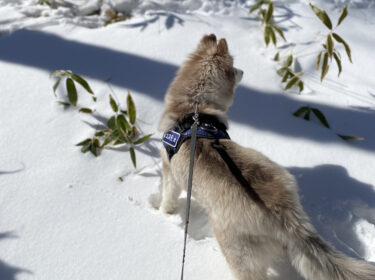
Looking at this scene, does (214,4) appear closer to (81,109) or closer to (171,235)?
(81,109)

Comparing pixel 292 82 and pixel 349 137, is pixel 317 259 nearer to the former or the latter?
pixel 349 137

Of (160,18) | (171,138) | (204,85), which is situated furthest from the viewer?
(160,18)

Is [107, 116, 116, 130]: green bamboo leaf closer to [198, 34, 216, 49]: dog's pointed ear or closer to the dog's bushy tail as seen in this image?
[198, 34, 216, 49]: dog's pointed ear

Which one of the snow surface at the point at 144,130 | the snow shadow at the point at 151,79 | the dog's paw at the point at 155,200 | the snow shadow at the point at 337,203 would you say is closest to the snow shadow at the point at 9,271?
the snow surface at the point at 144,130

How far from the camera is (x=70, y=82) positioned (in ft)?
7.12

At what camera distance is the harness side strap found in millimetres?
1315

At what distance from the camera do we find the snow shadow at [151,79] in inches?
96.2

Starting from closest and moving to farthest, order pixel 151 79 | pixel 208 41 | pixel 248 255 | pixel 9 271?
pixel 248 255 < pixel 9 271 < pixel 208 41 < pixel 151 79

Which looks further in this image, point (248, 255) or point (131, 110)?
point (131, 110)

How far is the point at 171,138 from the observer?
1.67 metres

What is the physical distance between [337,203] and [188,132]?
43.2 inches

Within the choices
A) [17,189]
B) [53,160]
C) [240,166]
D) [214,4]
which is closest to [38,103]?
[53,160]

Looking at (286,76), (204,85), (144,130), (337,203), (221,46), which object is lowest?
(337,203)

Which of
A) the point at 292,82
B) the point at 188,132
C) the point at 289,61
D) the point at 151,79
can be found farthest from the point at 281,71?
the point at 188,132
